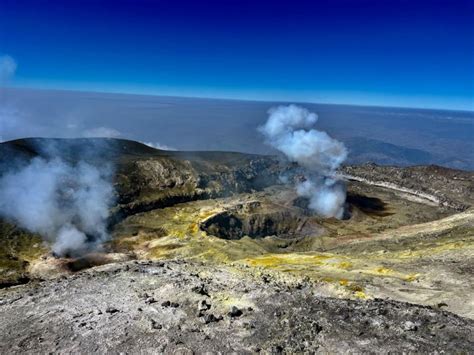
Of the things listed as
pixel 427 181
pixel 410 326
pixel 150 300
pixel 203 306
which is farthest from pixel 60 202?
pixel 427 181

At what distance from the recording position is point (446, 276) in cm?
4412

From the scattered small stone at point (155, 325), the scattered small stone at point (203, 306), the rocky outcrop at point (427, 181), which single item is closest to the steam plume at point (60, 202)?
the scattered small stone at point (203, 306)

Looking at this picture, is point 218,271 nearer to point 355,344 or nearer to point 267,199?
point 355,344

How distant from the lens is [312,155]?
556 ft

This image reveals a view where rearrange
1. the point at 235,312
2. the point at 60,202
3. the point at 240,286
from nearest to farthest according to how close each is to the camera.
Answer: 1. the point at 235,312
2. the point at 240,286
3. the point at 60,202

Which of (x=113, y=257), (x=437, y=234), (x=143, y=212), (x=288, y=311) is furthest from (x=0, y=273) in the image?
(x=437, y=234)

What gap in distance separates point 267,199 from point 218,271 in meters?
75.9

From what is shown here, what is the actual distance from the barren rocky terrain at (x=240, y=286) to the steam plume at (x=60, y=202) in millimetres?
3204

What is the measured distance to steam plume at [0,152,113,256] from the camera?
8825 cm

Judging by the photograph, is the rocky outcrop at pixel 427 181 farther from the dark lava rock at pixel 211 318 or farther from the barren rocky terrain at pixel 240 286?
the dark lava rock at pixel 211 318

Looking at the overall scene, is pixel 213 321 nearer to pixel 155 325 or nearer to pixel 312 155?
pixel 155 325

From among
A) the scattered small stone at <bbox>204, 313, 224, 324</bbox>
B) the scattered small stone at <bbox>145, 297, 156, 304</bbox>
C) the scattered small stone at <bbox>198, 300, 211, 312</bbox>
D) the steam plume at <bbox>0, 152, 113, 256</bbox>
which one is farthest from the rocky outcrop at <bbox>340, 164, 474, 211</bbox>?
the scattered small stone at <bbox>145, 297, 156, 304</bbox>

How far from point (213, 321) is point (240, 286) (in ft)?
26.0

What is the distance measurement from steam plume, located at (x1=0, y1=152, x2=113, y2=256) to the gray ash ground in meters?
51.3
